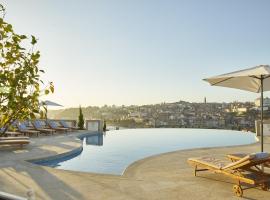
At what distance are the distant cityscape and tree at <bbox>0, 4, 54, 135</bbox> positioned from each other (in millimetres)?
25414

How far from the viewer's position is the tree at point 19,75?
2.31 meters

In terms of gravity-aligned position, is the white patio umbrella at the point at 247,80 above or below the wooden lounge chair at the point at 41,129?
above

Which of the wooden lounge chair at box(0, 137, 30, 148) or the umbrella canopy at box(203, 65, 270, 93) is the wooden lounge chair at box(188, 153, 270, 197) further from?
the wooden lounge chair at box(0, 137, 30, 148)

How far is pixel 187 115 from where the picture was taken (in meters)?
43.5

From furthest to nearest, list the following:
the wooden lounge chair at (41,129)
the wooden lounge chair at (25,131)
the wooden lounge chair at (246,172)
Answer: the wooden lounge chair at (41,129), the wooden lounge chair at (25,131), the wooden lounge chair at (246,172)

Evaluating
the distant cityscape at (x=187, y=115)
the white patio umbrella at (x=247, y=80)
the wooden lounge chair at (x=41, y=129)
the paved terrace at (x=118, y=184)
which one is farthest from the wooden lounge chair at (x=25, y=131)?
the white patio umbrella at (x=247, y=80)

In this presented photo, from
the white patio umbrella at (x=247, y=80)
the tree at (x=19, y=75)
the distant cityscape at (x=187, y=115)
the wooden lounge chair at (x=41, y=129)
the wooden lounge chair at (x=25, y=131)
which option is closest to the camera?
the tree at (x=19, y=75)

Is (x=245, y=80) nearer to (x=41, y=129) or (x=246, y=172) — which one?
(x=246, y=172)

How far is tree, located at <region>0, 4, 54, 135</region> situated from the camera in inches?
91.0

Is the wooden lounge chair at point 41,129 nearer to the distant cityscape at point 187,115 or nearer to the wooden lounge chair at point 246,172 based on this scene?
the distant cityscape at point 187,115

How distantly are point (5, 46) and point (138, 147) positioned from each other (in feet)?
45.0

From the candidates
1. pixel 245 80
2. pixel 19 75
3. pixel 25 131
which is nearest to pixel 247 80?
pixel 245 80

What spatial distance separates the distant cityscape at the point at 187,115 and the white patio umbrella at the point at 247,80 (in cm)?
1745

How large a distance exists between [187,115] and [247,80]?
35.1 m
